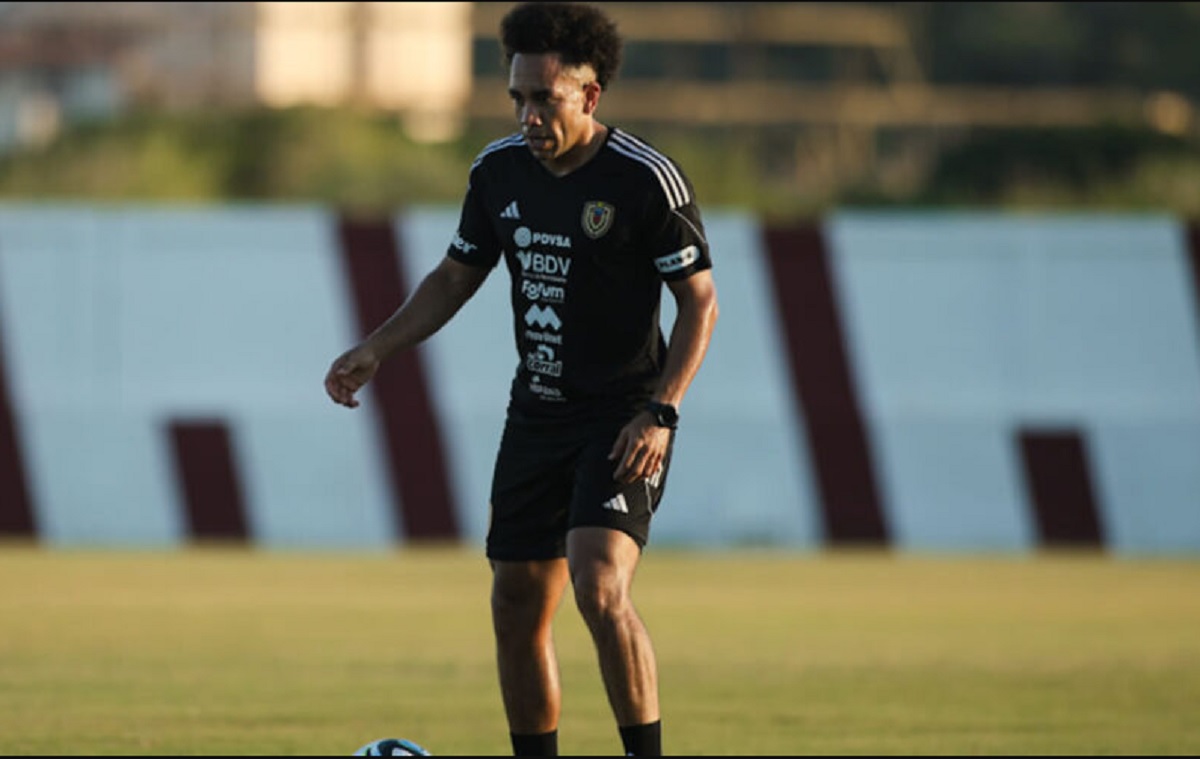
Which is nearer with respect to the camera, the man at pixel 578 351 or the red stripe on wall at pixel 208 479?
the man at pixel 578 351

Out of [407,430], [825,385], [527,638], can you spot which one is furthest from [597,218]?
[825,385]

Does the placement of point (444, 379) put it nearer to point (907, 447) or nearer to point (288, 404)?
point (288, 404)

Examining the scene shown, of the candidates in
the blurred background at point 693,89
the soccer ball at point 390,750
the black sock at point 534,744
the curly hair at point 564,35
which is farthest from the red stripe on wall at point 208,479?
the curly hair at point 564,35

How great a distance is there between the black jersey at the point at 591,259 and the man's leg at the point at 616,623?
46 centimetres

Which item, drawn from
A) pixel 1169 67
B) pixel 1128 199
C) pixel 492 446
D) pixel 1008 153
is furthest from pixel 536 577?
pixel 1169 67

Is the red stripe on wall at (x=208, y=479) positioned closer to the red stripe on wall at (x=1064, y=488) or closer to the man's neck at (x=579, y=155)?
the red stripe on wall at (x=1064, y=488)

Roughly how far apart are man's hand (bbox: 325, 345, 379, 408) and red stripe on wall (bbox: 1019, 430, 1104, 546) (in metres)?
10.0

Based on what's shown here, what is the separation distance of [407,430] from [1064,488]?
4.27 m

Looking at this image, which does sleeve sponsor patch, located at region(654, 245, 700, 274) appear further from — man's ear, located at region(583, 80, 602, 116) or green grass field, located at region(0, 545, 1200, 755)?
green grass field, located at region(0, 545, 1200, 755)

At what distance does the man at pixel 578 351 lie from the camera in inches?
293

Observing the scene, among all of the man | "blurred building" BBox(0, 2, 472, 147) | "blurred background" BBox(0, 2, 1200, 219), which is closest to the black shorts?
the man

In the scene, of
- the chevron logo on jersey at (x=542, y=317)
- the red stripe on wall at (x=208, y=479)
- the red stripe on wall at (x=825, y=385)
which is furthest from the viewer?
the red stripe on wall at (x=825, y=385)

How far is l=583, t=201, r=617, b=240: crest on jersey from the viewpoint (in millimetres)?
7547

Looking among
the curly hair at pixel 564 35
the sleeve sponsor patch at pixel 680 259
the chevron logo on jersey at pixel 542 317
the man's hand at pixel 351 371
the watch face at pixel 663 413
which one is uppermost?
the curly hair at pixel 564 35
